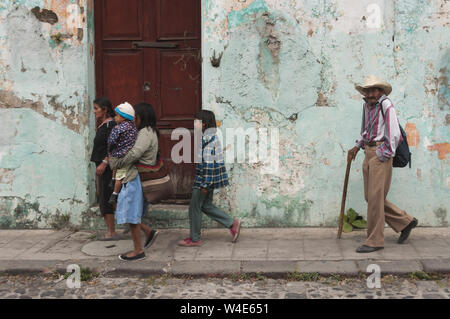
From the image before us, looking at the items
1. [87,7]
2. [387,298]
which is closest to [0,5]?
[87,7]

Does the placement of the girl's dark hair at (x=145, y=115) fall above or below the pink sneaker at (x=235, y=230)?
above

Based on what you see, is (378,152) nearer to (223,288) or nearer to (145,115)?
(223,288)

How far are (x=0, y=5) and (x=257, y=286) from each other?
456 cm

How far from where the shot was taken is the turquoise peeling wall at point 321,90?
6684 millimetres

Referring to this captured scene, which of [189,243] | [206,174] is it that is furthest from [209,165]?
[189,243]

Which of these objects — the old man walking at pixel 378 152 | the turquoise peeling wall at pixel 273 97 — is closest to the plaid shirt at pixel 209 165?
the turquoise peeling wall at pixel 273 97

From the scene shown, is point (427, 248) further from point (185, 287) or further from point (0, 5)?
point (0, 5)

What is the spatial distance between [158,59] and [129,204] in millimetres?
2294

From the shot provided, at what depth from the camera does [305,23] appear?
6.78m

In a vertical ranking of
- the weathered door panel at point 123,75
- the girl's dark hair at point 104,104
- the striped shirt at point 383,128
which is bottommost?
the striped shirt at point 383,128

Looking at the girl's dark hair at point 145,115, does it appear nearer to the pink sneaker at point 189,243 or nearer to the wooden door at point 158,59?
the pink sneaker at point 189,243

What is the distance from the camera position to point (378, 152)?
18.9 feet

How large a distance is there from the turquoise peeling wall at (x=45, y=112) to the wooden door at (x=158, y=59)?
26cm

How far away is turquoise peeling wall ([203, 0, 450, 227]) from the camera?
668 cm
